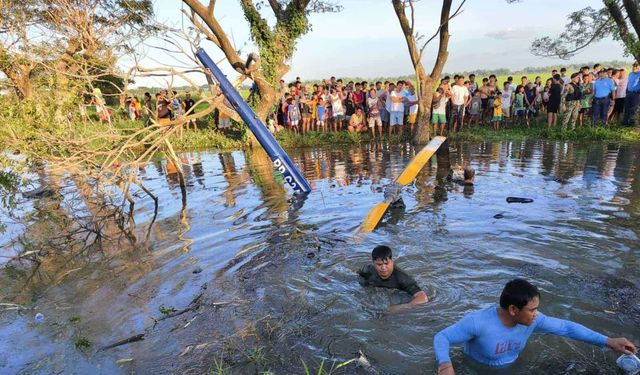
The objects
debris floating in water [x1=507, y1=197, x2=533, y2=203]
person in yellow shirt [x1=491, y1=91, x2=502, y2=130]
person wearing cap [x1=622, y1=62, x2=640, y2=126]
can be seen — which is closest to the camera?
debris floating in water [x1=507, y1=197, x2=533, y2=203]

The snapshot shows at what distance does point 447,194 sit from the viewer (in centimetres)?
1042

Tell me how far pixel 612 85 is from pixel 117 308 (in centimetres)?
1636

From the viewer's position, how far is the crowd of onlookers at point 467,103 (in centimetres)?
1578

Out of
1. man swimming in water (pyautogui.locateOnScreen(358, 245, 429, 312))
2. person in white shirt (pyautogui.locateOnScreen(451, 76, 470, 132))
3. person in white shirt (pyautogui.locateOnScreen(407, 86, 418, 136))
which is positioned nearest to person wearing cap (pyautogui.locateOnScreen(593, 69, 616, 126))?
person in white shirt (pyautogui.locateOnScreen(451, 76, 470, 132))

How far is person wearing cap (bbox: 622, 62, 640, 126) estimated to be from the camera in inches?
579

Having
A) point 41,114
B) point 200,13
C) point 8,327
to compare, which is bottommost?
point 8,327

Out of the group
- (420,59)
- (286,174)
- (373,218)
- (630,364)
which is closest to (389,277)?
(630,364)

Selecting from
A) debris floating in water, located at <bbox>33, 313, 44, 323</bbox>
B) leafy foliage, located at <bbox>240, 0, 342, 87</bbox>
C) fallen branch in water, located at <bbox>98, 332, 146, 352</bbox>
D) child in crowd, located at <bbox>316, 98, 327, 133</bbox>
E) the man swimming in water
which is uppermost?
leafy foliage, located at <bbox>240, 0, 342, 87</bbox>

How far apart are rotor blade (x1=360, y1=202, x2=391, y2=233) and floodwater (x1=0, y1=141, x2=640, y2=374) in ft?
0.76

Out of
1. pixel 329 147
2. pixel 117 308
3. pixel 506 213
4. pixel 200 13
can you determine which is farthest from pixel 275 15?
pixel 117 308

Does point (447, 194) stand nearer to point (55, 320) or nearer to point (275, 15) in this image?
point (55, 320)

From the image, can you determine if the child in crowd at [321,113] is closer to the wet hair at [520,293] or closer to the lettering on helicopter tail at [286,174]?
the lettering on helicopter tail at [286,174]

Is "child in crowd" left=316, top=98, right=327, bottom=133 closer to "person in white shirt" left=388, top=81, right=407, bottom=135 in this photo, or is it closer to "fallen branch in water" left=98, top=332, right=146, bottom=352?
"person in white shirt" left=388, top=81, right=407, bottom=135

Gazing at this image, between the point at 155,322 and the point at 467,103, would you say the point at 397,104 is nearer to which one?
the point at 467,103
